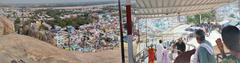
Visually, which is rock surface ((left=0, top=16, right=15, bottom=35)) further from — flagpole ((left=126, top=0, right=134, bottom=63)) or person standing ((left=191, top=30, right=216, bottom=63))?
person standing ((left=191, top=30, right=216, bottom=63))

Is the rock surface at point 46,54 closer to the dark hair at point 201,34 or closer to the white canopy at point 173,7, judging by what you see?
the white canopy at point 173,7

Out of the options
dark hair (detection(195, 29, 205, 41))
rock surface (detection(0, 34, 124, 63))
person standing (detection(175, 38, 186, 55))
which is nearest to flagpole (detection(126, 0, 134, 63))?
rock surface (detection(0, 34, 124, 63))

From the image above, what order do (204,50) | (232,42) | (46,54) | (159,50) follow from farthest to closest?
(46,54) < (159,50) < (204,50) < (232,42)

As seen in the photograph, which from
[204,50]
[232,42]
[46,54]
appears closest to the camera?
[232,42]

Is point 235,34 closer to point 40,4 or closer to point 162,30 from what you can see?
point 162,30

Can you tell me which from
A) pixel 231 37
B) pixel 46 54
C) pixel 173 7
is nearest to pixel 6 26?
pixel 46 54

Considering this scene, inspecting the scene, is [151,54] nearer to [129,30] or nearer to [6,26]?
[129,30]
